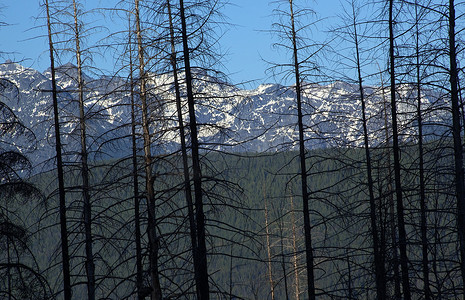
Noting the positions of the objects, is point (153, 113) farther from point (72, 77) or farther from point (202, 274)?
point (72, 77)

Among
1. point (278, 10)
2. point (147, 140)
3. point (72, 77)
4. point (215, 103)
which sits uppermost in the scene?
point (278, 10)

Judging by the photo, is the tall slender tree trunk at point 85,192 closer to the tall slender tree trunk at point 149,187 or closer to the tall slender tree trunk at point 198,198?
the tall slender tree trunk at point 149,187

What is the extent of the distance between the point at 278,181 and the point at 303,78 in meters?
145

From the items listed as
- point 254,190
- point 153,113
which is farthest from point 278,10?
point 254,190

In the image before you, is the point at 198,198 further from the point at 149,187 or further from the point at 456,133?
the point at 456,133

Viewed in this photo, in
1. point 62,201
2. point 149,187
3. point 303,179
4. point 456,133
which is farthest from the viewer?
point 62,201

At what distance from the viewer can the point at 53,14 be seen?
15.6 meters

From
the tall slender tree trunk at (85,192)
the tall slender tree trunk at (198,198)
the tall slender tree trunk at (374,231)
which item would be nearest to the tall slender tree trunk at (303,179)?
the tall slender tree trunk at (374,231)

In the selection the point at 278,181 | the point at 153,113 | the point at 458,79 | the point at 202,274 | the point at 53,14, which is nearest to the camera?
the point at 202,274

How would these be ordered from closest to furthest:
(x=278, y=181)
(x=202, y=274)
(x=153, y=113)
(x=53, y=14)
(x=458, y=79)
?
(x=202, y=274), (x=458, y=79), (x=153, y=113), (x=53, y=14), (x=278, y=181)

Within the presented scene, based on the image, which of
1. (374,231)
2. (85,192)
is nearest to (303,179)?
(374,231)

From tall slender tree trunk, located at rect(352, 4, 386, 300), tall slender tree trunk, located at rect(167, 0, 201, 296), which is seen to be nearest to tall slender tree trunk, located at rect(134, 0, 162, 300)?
tall slender tree trunk, located at rect(167, 0, 201, 296)

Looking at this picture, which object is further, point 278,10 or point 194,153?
point 278,10

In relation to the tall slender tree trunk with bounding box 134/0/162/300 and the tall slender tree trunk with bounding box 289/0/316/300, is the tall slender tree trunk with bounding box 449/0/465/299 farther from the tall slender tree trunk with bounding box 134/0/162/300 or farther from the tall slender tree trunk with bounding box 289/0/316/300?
the tall slender tree trunk with bounding box 134/0/162/300
